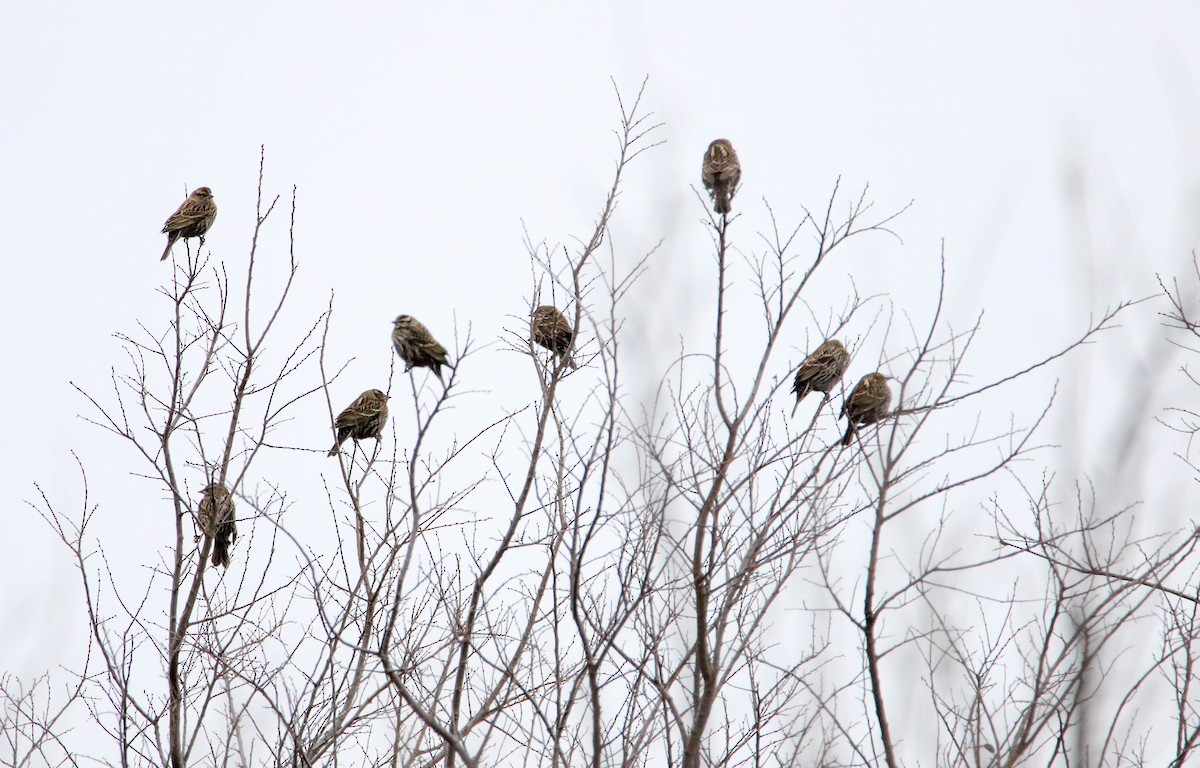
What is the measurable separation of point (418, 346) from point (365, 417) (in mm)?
860

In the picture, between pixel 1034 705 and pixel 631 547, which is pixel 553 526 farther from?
pixel 1034 705

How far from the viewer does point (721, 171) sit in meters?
10.3

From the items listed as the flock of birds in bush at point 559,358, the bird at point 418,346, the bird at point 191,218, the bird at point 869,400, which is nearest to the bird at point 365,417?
the flock of birds in bush at point 559,358

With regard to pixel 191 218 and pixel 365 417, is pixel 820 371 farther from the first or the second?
pixel 191 218

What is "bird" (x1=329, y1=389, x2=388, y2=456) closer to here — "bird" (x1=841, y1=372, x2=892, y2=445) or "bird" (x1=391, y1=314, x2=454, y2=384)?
"bird" (x1=391, y1=314, x2=454, y2=384)

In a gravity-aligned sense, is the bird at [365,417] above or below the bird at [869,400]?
below

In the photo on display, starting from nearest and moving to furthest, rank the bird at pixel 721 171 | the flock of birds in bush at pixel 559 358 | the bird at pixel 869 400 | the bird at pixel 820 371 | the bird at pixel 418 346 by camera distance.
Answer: the flock of birds in bush at pixel 559 358 → the bird at pixel 869 400 → the bird at pixel 418 346 → the bird at pixel 820 371 → the bird at pixel 721 171

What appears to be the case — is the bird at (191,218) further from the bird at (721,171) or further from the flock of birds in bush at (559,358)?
the bird at (721,171)

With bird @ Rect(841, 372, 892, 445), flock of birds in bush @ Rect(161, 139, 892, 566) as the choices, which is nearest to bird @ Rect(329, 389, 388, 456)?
flock of birds in bush @ Rect(161, 139, 892, 566)

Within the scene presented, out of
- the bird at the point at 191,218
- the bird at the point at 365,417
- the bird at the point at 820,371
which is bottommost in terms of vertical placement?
the bird at the point at 365,417

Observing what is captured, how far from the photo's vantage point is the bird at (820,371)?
30.8ft

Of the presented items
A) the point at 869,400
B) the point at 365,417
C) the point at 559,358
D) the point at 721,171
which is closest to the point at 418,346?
the point at 365,417

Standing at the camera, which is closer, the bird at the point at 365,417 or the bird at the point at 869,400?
the bird at the point at 869,400

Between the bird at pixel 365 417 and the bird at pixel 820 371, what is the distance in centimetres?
327
